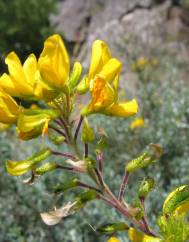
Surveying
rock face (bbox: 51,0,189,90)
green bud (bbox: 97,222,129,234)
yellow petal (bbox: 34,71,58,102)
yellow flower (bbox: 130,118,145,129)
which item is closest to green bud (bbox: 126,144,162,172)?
green bud (bbox: 97,222,129,234)

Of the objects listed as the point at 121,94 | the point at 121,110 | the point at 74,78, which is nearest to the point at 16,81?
the point at 74,78

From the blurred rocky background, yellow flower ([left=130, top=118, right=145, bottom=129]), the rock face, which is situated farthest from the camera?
the rock face

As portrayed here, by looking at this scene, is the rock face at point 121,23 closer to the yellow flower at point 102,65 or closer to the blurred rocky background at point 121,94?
the blurred rocky background at point 121,94

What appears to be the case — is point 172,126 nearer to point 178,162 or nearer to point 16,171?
point 178,162

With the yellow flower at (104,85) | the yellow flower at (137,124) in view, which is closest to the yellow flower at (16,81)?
the yellow flower at (104,85)

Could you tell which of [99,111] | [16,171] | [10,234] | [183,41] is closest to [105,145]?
[99,111]

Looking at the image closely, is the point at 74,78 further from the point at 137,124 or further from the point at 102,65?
the point at 137,124

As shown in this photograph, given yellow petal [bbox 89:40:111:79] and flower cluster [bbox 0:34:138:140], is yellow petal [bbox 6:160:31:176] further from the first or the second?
yellow petal [bbox 89:40:111:79]
